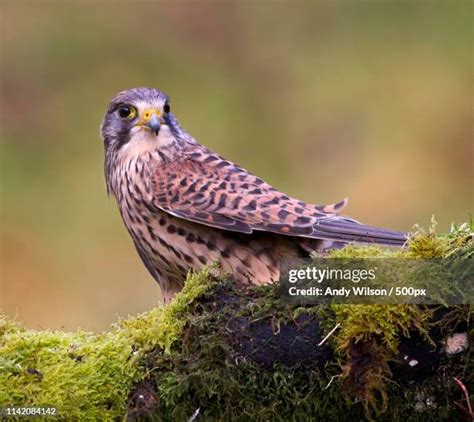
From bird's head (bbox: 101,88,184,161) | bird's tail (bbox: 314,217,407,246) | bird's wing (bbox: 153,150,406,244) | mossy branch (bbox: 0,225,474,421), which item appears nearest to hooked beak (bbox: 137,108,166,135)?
bird's head (bbox: 101,88,184,161)

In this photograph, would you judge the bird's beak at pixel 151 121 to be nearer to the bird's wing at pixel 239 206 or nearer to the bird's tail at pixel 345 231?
the bird's wing at pixel 239 206

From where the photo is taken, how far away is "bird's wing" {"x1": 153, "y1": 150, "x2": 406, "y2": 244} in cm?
549

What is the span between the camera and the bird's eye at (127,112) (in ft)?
20.9

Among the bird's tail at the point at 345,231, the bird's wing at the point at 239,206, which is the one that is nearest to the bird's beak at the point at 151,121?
the bird's wing at the point at 239,206

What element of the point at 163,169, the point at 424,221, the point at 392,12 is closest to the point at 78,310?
the point at 424,221

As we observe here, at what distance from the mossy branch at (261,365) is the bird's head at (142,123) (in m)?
2.35

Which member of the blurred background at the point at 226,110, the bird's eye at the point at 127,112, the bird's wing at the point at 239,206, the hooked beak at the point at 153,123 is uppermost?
the blurred background at the point at 226,110

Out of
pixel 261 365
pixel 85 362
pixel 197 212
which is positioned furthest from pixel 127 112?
pixel 261 365

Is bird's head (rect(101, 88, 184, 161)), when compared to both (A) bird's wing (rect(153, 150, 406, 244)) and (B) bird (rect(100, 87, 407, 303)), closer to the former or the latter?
(B) bird (rect(100, 87, 407, 303))

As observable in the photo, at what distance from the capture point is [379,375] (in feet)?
12.4

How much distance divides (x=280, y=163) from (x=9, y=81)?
3.45 meters

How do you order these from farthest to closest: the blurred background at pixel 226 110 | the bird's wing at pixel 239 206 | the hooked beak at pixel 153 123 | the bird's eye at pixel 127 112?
1. the blurred background at pixel 226 110
2. the bird's eye at pixel 127 112
3. the hooked beak at pixel 153 123
4. the bird's wing at pixel 239 206

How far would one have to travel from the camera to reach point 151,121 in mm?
6281

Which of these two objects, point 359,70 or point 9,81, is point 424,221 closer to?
point 359,70
